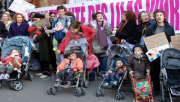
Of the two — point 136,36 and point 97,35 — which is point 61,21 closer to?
point 97,35

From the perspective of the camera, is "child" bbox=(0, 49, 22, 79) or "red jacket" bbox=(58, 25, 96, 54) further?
"red jacket" bbox=(58, 25, 96, 54)

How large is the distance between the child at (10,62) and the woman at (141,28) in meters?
2.93

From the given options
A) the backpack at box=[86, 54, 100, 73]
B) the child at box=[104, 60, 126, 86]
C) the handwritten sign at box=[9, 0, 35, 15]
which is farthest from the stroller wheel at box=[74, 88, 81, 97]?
the handwritten sign at box=[9, 0, 35, 15]

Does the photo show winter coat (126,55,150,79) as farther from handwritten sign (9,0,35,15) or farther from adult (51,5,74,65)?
handwritten sign (9,0,35,15)

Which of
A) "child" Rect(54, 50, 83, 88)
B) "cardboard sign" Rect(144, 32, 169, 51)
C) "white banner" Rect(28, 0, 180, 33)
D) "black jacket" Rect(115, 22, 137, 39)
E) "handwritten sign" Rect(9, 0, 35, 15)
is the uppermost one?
"handwritten sign" Rect(9, 0, 35, 15)

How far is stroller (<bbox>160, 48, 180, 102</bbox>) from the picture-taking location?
4.39 m

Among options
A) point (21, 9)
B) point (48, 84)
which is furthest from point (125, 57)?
point (21, 9)

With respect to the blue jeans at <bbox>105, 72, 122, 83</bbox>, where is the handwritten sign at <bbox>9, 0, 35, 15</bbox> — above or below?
above

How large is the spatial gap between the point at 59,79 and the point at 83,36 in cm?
135

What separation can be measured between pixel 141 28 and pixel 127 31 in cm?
44

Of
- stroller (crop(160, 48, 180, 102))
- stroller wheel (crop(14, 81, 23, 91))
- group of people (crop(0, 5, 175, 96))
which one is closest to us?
stroller (crop(160, 48, 180, 102))

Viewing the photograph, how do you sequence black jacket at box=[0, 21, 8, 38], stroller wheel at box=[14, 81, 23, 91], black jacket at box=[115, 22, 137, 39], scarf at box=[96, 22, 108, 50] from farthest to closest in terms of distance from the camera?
black jacket at box=[0, 21, 8, 38]
scarf at box=[96, 22, 108, 50]
black jacket at box=[115, 22, 137, 39]
stroller wheel at box=[14, 81, 23, 91]

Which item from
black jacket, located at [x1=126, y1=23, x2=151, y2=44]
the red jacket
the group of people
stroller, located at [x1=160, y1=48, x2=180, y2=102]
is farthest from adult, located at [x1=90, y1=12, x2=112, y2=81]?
stroller, located at [x1=160, y1=48, x2=180, y2=102]

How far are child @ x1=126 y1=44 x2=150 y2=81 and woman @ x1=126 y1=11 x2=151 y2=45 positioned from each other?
0.68 m
